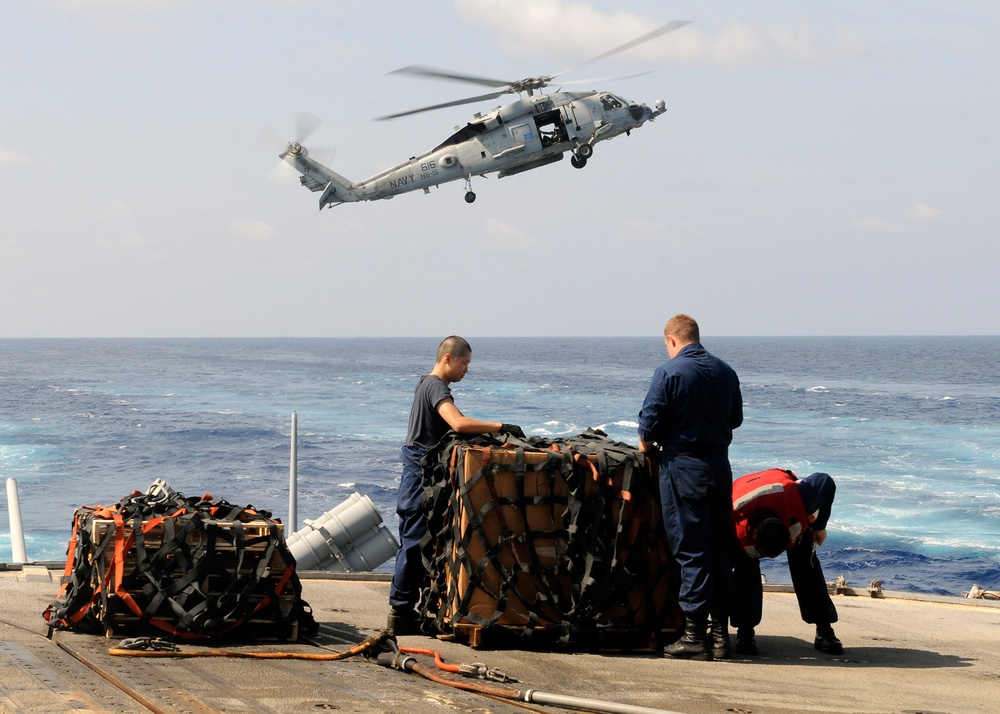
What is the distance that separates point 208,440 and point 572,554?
143 ft

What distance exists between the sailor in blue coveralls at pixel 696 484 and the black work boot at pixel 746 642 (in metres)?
0.24

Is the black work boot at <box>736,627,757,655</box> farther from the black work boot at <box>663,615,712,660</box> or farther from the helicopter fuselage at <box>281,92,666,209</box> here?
the helicopter fuselage at <box>281,92,666,209</box>

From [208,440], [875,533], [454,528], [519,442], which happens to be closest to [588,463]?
[519,442]

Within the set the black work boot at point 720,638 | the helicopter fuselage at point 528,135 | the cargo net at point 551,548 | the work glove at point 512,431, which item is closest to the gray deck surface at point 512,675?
the black work boot at point 720,638

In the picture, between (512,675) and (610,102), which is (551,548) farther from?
(610,102)

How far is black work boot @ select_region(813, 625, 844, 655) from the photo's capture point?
6.21 meters

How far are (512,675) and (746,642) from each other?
162 centimetres

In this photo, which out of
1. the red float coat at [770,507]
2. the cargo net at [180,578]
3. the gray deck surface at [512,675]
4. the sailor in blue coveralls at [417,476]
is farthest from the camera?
the sailor in blue coveralls at [417,476]

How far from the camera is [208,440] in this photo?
47562mm

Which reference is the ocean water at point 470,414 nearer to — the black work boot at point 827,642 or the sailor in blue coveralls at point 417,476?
the black work boot at point 827,642

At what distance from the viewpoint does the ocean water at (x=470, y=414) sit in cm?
2783

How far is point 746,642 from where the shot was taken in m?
6.24

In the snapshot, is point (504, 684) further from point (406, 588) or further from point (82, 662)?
point (82, 662)

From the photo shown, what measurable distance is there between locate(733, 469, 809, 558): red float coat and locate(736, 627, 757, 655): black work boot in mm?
456
